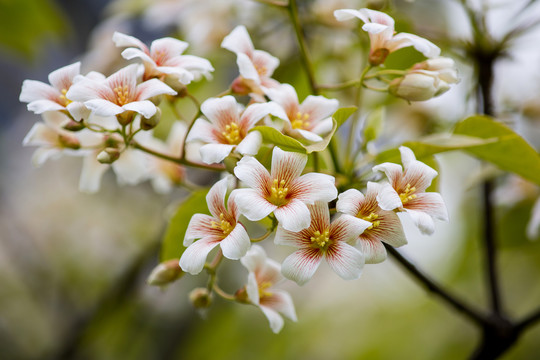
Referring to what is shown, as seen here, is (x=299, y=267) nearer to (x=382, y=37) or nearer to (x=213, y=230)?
(x=213, y=230)

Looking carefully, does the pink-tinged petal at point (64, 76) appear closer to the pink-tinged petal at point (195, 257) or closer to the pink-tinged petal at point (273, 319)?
the pink-tinged petal at point (195, 257)

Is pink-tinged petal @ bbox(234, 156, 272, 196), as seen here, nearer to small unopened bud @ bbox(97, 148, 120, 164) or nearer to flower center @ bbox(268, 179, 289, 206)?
flower center @ bbox(268, 179, 289, 206)

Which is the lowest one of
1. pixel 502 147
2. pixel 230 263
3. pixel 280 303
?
pixel 230 263

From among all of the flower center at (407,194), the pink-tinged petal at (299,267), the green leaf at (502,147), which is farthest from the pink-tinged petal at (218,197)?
the green leaf at (502,147)

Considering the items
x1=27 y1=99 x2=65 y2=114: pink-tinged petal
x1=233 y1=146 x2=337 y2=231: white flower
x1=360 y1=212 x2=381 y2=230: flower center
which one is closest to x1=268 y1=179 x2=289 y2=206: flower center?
x1=233 y1=146 x2=337 y2=231: white flower

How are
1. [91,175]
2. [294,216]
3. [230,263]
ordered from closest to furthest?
[294,216] < [91,175] < [230,263]

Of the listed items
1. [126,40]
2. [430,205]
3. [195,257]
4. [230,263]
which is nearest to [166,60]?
[126,40]

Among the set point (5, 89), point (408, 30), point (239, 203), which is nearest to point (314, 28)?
point (408, 30)

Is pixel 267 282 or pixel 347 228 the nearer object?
pixel 347 228
